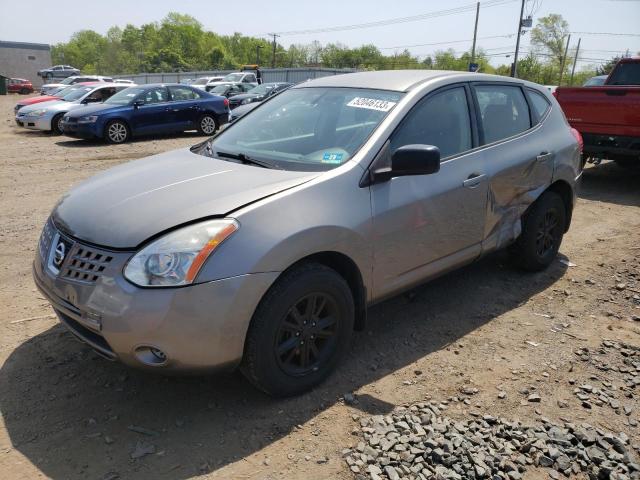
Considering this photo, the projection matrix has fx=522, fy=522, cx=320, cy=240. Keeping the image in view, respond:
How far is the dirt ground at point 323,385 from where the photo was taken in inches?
99.1

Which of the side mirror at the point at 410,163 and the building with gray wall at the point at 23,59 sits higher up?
the building with gray wall at the point at 23,59

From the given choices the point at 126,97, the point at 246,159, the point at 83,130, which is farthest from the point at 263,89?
the point at 246,159

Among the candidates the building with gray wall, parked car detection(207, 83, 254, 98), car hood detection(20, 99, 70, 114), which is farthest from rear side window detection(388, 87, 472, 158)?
the building with gray wall

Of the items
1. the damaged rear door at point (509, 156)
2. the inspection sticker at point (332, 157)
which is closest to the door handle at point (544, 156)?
the damaged rear door at point (509, 156)

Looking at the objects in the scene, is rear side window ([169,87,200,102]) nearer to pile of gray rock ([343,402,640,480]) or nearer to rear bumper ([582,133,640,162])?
rear bumper ([582,133,640,162])

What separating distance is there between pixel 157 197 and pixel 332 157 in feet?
3.44

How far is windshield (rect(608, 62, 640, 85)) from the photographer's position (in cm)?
973

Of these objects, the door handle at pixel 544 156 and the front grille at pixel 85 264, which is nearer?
the front grille at pixel 85 264

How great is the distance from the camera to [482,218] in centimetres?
389

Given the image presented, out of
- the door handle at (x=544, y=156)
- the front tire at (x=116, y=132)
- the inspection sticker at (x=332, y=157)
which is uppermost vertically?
the inspection sticker at (x=332, y=157)

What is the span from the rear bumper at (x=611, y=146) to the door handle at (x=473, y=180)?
537 centimetres

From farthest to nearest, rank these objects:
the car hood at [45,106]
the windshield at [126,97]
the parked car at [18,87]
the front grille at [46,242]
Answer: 1. the parked car at [18,87]
2. the car hood at [45,106]
3. the windshield at [126,97]
4. the front grille at [46,242]

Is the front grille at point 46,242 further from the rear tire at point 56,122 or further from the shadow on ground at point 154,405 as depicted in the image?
the rear tire at point 56,122

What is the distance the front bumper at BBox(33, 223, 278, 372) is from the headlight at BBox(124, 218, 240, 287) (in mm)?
44
